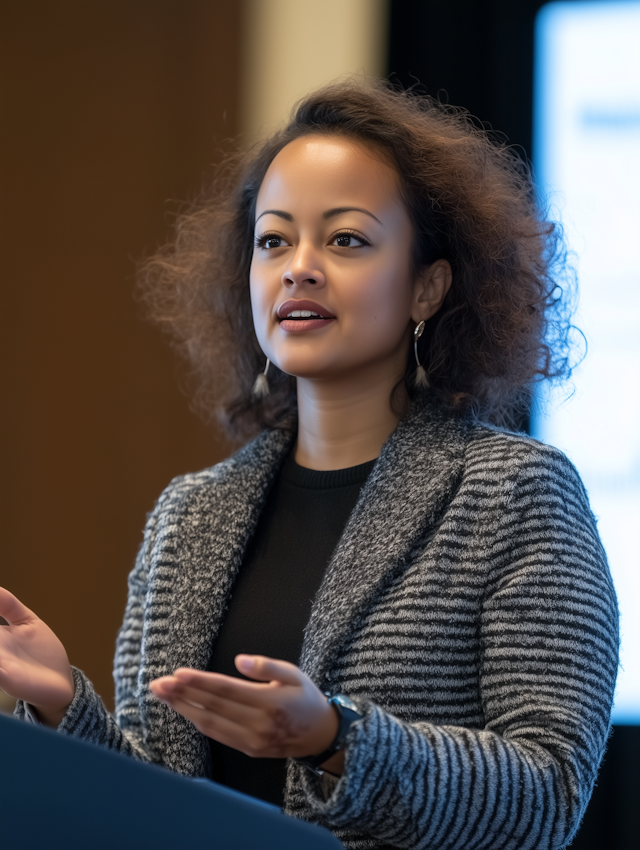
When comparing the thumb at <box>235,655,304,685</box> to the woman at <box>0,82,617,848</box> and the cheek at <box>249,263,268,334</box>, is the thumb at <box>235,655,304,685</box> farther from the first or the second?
the cheek at <box>249,263,268,334</box>

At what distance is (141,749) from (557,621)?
0.59 m

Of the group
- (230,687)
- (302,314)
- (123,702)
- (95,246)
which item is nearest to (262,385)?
(302,314)

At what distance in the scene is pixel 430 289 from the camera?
142 centimetres

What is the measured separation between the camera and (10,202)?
2.78 metres

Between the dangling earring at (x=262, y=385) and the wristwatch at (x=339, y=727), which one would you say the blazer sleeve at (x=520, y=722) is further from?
the dangling earring at (x=262, y=385)

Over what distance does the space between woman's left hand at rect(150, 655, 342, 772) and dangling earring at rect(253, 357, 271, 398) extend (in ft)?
2.53

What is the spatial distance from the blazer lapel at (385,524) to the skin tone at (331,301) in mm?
75

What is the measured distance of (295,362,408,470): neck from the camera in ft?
4.50

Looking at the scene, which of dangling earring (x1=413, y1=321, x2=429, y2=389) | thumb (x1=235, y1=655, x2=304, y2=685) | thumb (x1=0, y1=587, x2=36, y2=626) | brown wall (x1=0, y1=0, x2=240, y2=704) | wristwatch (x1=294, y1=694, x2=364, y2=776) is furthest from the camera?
brown wall (x1=0, y1=0, x2=240, y2=704)

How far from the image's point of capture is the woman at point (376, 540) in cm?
96

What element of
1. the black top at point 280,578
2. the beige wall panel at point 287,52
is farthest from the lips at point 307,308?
the beige wall panel at point 287,52

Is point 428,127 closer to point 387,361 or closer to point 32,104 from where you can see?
point 387,361

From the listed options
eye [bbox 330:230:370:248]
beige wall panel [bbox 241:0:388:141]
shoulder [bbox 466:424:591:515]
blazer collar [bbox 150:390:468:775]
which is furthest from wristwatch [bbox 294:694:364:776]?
beige wall panel [bbox 241:0:388:141]

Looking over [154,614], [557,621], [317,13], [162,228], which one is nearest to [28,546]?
[162,228]
